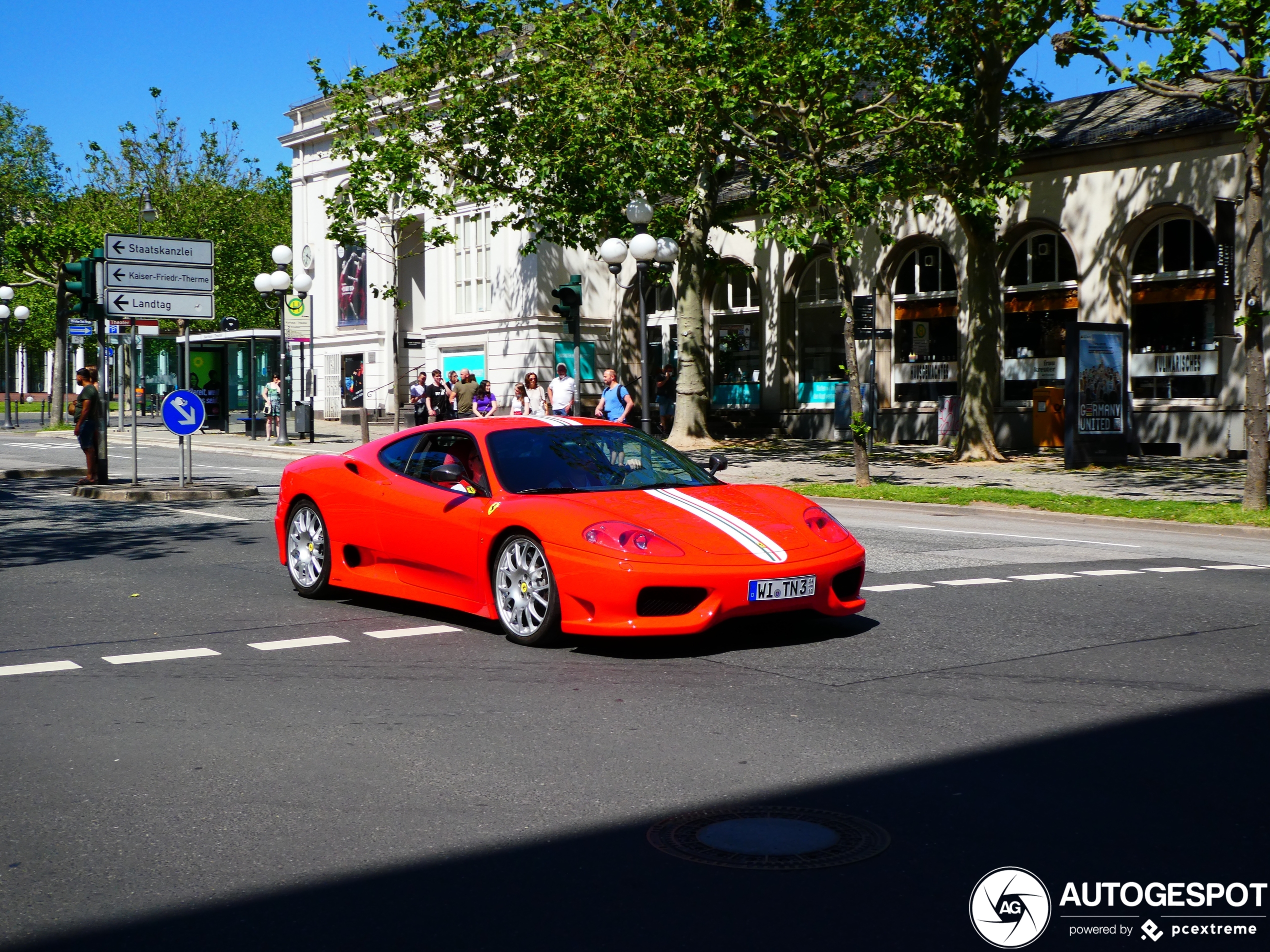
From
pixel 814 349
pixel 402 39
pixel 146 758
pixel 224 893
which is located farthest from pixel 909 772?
pixel 814 349

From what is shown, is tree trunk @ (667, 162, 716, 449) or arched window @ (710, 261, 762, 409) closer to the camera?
tree trunk @ (667, 162, 716, 449)

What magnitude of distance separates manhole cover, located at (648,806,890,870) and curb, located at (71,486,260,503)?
15.8 meters

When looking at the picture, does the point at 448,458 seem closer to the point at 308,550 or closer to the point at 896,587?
the point at 308,550

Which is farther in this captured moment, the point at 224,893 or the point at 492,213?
Answer: the point at 492,213

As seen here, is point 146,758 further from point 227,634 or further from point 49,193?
point 49,193

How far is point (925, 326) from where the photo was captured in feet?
107

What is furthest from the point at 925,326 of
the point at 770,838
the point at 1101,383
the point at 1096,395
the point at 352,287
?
the point at 770,838

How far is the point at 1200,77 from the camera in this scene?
1609 centimetres

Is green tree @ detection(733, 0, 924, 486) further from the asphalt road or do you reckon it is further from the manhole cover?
the manhole cover

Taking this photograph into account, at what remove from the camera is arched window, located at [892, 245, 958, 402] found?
32.0 meters

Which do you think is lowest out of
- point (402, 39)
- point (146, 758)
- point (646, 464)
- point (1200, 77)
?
point (146, 758)

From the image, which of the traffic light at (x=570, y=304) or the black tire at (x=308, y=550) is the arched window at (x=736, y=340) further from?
the black tire at (x=308, y=550)

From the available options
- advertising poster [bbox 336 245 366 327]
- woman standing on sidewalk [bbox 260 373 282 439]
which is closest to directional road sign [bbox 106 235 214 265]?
woman standing on sidewalk [bbox 260 373 282 439]

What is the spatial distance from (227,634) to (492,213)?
120ft
